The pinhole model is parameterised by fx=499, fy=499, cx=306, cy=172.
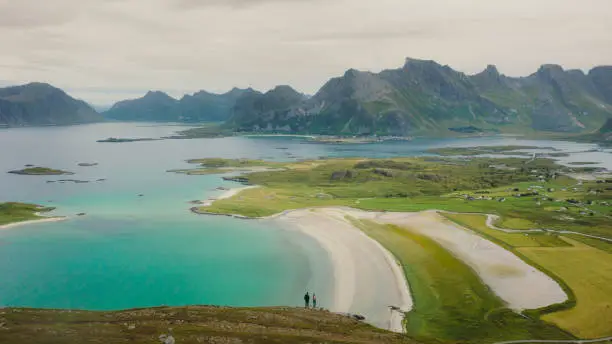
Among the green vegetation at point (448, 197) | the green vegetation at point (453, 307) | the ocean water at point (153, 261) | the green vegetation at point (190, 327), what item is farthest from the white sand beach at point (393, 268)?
the green vegetation at point (448, 197)

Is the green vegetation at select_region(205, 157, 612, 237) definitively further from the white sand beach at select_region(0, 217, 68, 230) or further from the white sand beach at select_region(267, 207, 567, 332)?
A: the white sand beach at select_region(0, 217, 68, 230)

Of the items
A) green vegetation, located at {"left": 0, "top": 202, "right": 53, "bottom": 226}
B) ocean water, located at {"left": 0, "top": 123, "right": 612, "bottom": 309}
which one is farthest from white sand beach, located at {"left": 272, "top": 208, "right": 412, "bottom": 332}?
green vegetation, located at {"left": 0, "top": 202, "right": 53, "bottom": 226}

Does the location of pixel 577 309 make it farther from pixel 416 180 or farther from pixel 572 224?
pixel 416 180

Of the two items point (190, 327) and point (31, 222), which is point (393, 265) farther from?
point (31, 222)

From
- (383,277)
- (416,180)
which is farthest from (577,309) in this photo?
(416,180)

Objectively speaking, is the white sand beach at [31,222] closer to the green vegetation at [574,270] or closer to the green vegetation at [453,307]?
the green vegetation at [453,307]
